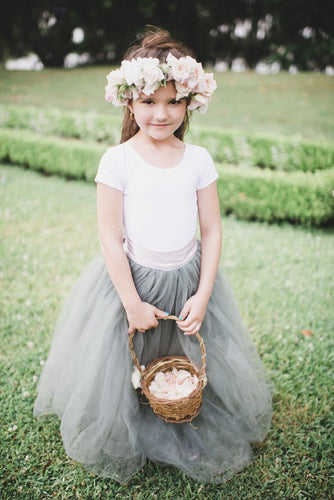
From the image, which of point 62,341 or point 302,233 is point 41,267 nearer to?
point 62,341

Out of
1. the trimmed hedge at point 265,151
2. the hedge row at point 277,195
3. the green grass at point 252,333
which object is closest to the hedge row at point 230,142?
the trimmed hedge at point 265,151

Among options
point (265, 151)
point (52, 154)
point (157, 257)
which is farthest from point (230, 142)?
point (157, 257)

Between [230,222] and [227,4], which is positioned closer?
[230,222]

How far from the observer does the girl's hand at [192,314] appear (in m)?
1.76

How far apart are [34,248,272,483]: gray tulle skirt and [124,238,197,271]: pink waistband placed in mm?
31

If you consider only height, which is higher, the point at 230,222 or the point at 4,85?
the point at 4,85

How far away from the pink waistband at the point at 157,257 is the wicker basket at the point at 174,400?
0.27 m

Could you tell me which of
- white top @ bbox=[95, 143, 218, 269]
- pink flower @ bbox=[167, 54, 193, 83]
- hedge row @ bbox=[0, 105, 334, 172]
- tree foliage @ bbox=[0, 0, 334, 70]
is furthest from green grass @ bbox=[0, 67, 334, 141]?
pink flower @ bbox=[167, 54, 193, 83]

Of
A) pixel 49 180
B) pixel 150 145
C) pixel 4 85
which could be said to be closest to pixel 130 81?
pixel 150 145

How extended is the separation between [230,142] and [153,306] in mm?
4807

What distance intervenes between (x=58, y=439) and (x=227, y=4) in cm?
1916

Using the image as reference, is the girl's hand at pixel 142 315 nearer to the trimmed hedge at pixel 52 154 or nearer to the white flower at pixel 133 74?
the white flower at pixel 133 74

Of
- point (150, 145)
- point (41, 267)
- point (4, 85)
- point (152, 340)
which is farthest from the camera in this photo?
point (4, 85)

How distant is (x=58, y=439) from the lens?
215cm
